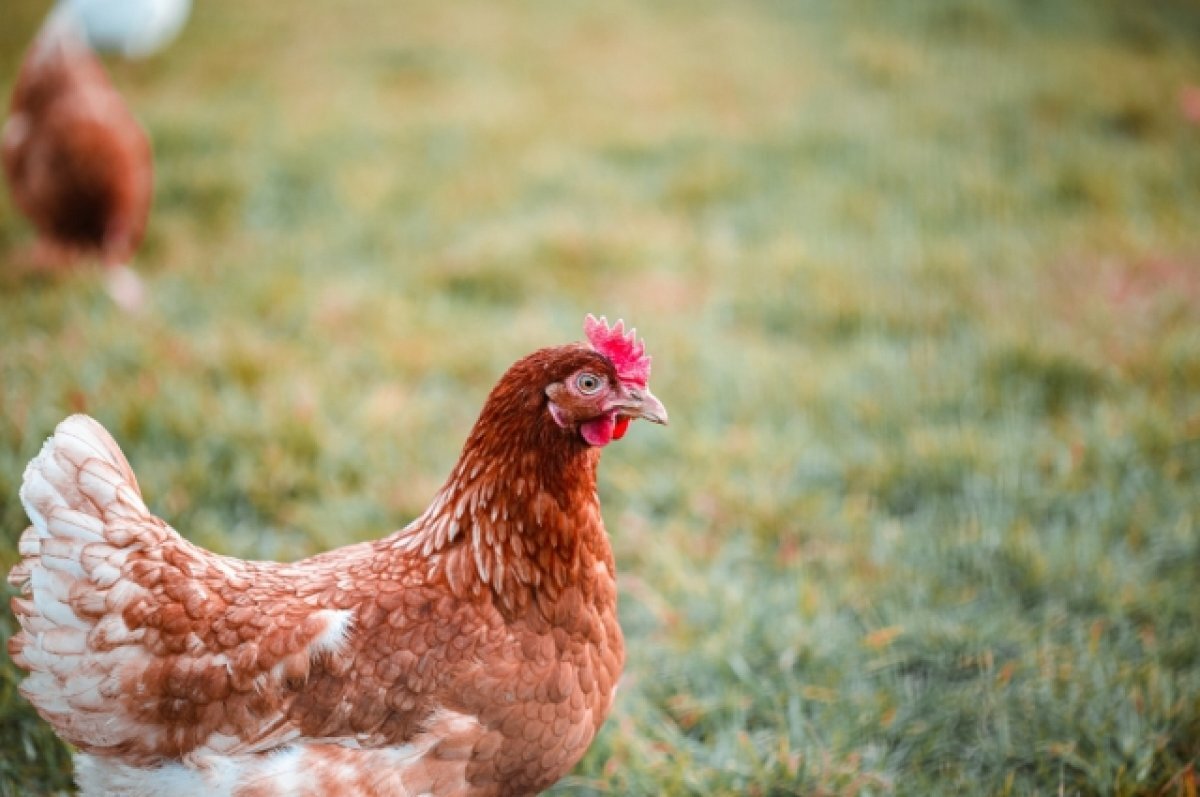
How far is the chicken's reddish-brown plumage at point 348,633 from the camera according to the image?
174cm

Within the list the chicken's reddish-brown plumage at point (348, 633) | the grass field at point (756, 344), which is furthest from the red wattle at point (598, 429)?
the grass field at point (756, 344)

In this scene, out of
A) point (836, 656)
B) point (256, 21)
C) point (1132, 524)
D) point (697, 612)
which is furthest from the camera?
point (256, 21)

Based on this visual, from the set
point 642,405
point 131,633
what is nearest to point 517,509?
point 642,405

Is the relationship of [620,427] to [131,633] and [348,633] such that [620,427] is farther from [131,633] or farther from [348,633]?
[131,633]

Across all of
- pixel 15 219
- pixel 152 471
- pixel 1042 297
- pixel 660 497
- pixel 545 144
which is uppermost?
pixel 545 144

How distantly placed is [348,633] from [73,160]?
3854 millimetres

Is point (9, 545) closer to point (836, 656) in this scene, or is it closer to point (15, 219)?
point (836, 656)

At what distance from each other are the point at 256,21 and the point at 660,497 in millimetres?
6822

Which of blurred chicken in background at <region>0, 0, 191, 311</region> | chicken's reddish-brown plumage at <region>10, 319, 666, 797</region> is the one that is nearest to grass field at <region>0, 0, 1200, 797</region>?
blurred chicken in background at <region>0, 0, 191, 311</region>

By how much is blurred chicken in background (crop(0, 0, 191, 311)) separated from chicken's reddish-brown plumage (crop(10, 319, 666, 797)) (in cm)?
310

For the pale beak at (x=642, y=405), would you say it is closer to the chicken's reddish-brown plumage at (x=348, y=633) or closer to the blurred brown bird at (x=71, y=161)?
the chicken's reddish-brown plumage at (x=348, y=633)

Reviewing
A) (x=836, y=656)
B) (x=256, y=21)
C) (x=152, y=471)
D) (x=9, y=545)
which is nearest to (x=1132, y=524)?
(x=836, y=656)

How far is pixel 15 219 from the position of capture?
16.8 feet

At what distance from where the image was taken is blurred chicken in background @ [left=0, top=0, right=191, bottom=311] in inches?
180
